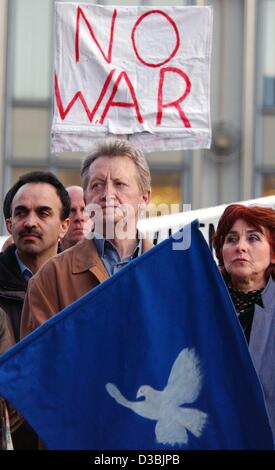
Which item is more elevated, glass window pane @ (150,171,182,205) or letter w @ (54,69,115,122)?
letter w @ (54,69,115,122)

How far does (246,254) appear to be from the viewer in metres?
4.28

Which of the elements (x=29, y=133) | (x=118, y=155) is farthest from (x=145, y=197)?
(x=29, y=133)

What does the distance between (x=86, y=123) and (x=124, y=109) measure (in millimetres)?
275

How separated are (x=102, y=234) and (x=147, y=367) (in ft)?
2.65

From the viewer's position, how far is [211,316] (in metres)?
3.33

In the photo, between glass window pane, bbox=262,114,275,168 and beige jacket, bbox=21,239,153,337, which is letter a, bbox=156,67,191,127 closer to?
beige jacket, bbox=21,239,153,337

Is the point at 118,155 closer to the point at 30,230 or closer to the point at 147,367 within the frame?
the point at 30,230

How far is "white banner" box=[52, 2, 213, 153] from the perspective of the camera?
6316mm

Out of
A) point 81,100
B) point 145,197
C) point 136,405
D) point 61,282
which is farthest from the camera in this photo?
point 81,100

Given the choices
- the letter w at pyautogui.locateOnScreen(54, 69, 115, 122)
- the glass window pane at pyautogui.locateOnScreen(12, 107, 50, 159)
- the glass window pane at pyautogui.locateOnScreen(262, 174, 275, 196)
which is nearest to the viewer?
the letter w at pyautogui.locateOnScreen(54, 69, 115, 122)

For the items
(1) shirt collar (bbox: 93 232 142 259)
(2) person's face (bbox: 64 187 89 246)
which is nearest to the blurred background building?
(2) person's face (bbox: 64 187 89 246)

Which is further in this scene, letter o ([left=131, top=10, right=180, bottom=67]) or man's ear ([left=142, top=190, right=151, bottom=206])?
letter o ([left=131, top=10, right=180, bottom=67])

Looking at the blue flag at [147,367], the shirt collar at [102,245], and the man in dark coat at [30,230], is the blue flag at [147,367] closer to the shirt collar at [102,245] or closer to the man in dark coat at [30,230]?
the shirt collar at [102,245]

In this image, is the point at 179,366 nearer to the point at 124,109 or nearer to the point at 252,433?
the point at 252,433
